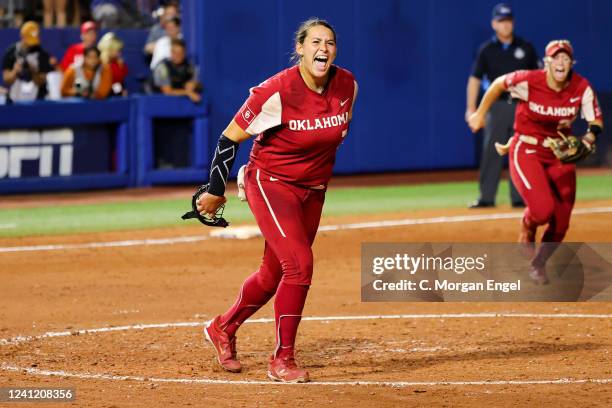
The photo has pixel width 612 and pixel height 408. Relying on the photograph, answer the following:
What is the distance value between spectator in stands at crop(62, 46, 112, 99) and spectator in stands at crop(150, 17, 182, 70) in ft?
3.16

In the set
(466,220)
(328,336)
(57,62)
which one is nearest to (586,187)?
(466,220)

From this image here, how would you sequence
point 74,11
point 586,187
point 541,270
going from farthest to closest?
1. point 74,11
2. point 586,187
3. point 541,270

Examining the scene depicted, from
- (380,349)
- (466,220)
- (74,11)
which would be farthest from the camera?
(74,11)

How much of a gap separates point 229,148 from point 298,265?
846mm

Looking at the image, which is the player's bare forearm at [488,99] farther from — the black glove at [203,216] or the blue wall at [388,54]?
the blue wall at [388,54]

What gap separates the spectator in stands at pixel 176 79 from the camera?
19438 mm

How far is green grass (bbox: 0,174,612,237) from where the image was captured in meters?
16.3

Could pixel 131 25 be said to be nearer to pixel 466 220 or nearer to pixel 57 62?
pixel 57 62

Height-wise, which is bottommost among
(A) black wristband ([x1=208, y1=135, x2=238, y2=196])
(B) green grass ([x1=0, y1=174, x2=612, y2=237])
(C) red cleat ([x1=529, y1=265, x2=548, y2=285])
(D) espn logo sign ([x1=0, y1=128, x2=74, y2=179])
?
(B) green grass ([x1=0, y1=174, x2=612, y2=237])

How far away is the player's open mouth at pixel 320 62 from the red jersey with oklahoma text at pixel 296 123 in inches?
7.0

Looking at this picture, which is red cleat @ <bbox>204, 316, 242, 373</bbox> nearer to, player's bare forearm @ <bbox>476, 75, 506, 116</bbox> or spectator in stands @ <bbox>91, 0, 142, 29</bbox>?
player's bare forearm @ <bbox>476, 75, 506, 116</bbox>

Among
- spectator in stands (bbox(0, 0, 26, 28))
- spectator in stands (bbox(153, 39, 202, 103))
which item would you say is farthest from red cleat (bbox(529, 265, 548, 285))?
spectator in stands (bbox(0, 0, 26, 28))

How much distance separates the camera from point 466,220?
53.3ft

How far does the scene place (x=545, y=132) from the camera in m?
11.7
